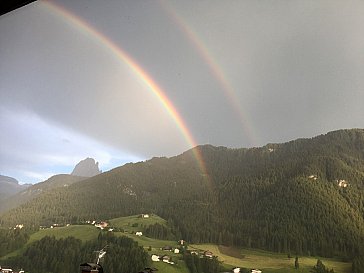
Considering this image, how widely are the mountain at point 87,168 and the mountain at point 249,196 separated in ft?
0.38

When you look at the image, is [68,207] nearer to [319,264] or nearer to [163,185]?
[163,185]

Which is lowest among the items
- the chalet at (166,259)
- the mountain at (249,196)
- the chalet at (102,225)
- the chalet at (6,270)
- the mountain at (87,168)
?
the chalet at (6,270)

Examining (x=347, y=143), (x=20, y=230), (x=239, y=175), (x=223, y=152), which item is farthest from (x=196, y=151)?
(x=20, y=230)

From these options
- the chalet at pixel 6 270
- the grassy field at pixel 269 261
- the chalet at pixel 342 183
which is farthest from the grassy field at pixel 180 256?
the chalet at pixel 342 183

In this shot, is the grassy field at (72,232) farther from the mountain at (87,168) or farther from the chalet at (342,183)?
the chalet at (342,183)

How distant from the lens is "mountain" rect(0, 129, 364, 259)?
10.5 ft

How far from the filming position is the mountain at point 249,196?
3189mm

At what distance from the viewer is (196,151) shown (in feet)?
14.7

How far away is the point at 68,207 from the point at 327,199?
11.8 feet

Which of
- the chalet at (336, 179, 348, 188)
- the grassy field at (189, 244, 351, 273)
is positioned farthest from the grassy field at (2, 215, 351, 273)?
the chalet at (336, 179, 348, 188)

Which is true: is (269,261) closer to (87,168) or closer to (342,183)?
(342,183)

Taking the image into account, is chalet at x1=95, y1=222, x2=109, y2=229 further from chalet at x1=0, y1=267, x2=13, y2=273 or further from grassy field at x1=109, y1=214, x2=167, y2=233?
chalet at x1=0, y1=267, x2=13, y2=273

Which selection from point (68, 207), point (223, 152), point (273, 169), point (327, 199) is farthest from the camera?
point (68, 207)

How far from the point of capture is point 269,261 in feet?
10.6
